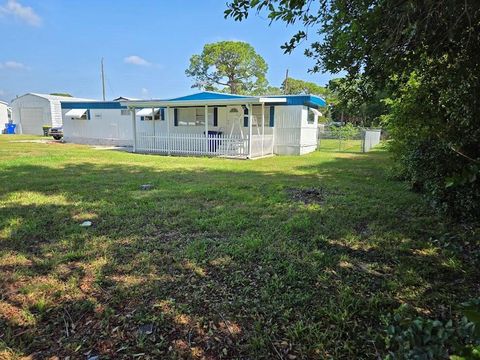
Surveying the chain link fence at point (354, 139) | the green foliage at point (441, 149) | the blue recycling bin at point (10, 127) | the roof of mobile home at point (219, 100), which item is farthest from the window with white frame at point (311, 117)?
the blue recycling bin at point (10, 127)

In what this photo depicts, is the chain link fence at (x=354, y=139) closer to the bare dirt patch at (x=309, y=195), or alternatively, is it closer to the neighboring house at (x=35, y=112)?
the bare dirt patch at (x=309, y=195)

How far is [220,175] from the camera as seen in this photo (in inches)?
333

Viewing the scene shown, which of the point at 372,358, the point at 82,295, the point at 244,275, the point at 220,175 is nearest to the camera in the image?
the point at 372,358

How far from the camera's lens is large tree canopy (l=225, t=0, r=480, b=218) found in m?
2.48

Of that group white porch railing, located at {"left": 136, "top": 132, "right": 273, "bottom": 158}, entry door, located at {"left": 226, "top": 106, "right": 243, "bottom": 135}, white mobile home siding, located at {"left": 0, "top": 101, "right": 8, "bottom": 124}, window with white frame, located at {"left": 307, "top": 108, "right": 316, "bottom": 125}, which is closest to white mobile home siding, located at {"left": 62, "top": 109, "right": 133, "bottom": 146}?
white porch railing, located at {"left": 136, "top": 132, "right": 273, "bottom": 158}

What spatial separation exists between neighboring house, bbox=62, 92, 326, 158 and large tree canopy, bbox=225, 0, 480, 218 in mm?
8132

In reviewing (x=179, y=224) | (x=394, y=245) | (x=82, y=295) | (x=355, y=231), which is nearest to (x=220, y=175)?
(x=179, y=224)

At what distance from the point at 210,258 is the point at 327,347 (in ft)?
4.94

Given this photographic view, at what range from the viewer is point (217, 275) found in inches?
115

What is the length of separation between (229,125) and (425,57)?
41.2 feet

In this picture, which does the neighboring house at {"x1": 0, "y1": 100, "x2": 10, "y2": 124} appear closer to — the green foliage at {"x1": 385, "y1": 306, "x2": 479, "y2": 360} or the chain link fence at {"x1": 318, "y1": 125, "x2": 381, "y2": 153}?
the chain link fence at {"x1": 318, "y1": 125, "x2": 381, "y2": 153}

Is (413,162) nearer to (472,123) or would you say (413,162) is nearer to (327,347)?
(472,123)

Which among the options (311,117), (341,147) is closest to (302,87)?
(341,147)

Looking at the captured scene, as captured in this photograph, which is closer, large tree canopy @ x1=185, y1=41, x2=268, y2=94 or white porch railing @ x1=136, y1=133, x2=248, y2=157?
white porch railing @ x1=136, y1=133, x2=248, y2=157
